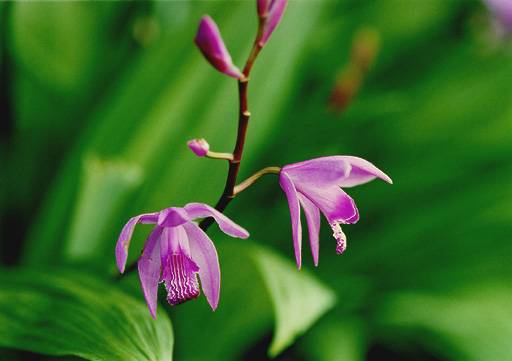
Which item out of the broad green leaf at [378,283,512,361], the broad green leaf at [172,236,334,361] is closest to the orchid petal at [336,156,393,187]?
the broad green leaf at [172,236,334,361]

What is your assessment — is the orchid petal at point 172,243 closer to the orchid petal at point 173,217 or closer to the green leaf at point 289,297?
the orchid petal at point 173,217

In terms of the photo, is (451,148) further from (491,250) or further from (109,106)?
(109,106)

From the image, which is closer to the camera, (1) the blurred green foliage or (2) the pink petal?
(2) the pink petal

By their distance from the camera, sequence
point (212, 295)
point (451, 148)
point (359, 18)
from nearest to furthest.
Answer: point (212, 295) < point (451, 148) < point (359, 18)

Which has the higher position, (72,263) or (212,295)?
(212,295)

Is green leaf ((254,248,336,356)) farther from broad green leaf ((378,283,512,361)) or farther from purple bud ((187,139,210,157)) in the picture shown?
purple bud ((187,139,210,157))

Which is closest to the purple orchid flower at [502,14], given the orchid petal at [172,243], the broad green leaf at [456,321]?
the broad green leaf at [456,321]

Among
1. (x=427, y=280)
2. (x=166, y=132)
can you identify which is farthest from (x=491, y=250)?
(x=166, y=132)
